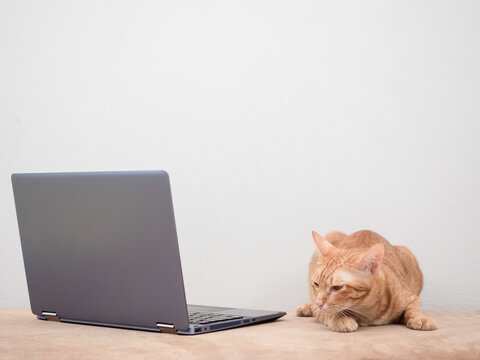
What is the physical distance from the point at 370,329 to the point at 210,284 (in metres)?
0.75

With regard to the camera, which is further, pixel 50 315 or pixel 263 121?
pixel 263 121

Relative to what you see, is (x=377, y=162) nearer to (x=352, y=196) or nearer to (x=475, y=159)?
(x=352, y=196)

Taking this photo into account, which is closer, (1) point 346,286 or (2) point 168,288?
(2) point 168,288

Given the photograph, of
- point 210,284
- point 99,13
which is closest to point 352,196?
point 210,284

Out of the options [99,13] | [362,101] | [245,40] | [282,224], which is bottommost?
[282,224]

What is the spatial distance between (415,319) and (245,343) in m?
0.42

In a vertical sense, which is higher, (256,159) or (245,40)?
(245,40)

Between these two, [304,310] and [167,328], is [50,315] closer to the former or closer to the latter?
[167,328]

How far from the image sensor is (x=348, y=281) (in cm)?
139

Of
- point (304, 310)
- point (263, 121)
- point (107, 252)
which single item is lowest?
point (304, 310)

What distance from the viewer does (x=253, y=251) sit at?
2016 millimetres

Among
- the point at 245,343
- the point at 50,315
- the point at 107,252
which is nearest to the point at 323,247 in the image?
the point at 245,343

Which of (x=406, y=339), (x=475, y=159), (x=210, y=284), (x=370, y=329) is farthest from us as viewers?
(x=210, y=284)

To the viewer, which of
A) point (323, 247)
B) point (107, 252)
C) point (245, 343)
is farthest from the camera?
point (323, 247)
